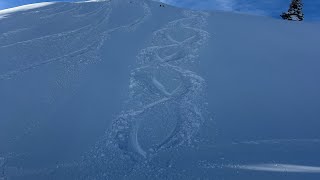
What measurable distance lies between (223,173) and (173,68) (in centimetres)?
421

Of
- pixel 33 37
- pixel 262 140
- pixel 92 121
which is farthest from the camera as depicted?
pixel 33 37

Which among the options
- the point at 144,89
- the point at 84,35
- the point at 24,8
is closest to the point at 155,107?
the point at 144,89

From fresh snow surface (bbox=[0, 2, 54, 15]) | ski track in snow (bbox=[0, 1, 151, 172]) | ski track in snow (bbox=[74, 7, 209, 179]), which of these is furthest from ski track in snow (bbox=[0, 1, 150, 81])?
fresh snow surface (bbox=[0, 2, 54, 15])

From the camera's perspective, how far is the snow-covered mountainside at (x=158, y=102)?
512 cm

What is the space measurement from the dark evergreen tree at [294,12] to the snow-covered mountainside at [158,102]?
746cm

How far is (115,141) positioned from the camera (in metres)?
5.71

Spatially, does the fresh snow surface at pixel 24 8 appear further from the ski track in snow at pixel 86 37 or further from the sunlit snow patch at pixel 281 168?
the sunlit snow patch at pixel 281 168

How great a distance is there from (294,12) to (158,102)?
49.3 ft

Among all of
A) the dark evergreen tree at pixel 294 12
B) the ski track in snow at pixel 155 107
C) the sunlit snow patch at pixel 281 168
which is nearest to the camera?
the sunlit snow patch at pixel 281 168

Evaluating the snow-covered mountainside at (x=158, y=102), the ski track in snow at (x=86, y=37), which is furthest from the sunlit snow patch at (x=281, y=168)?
the ski track in snow at (x=86, y=37)

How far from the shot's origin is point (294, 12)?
1948 centimetres

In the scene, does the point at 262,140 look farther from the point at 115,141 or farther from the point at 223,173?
the point at 115,141

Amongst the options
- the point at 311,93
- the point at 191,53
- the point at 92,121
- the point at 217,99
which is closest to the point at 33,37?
the point at 191,53

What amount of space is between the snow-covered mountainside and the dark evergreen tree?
7456mm
